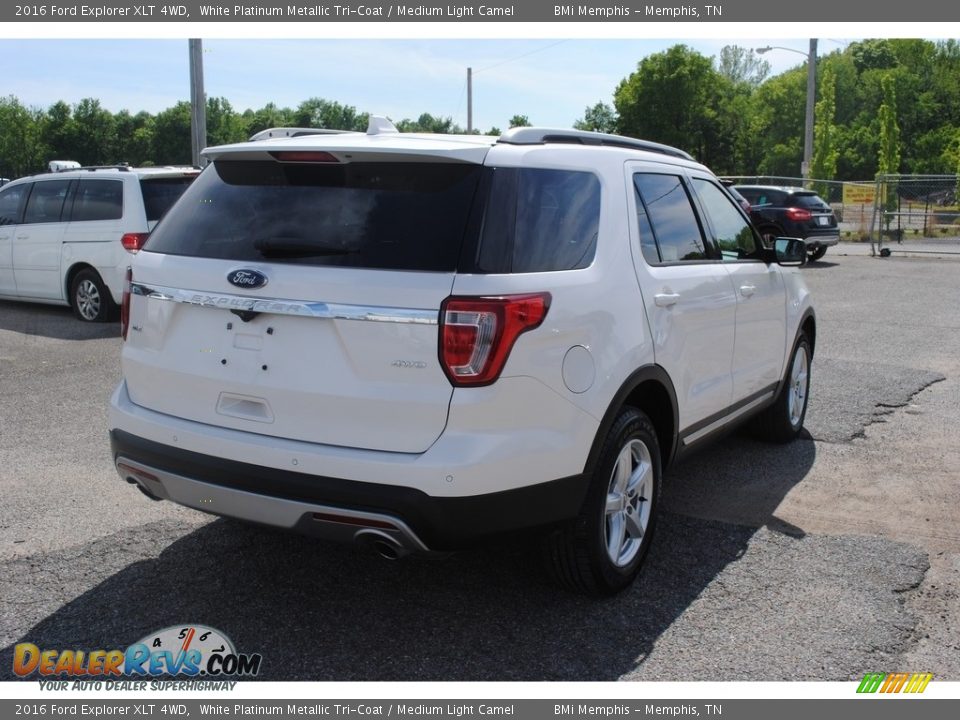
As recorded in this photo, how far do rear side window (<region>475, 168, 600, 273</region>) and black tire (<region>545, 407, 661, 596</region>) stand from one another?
2.42ft

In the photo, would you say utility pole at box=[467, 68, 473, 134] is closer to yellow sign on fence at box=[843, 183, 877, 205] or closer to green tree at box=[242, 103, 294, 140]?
yellow sign on fence at box=[843, 183, 877, 205]

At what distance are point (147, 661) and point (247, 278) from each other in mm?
1449

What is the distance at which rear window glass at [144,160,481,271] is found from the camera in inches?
134

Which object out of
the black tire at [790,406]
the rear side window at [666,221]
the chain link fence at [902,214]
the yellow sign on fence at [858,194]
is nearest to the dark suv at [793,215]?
the chain link fence at [902,214]

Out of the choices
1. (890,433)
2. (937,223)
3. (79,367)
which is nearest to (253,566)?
(890,433)

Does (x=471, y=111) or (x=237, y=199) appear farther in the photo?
(x=471, y=111)

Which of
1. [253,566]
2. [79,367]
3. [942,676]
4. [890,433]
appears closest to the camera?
[942,676]

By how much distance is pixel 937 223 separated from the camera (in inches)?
1103

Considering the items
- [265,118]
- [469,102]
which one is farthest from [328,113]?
[469,102]

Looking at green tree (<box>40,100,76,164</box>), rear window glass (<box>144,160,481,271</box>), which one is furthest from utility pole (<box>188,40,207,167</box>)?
green tree (<box>40,100,76,164</box>)

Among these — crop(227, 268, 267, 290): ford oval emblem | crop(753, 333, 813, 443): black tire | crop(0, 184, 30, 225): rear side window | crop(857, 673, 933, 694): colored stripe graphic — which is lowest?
crop(857, 673, 933, 694): colored stripe graphic

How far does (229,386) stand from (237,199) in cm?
78
